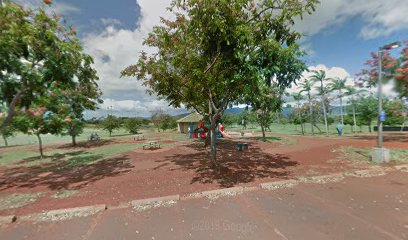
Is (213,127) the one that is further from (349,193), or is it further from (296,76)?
(349,193)

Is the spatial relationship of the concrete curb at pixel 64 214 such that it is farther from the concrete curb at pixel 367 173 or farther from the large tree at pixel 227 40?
the concrete curb at pixel 367 173

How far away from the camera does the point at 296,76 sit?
6.89 m

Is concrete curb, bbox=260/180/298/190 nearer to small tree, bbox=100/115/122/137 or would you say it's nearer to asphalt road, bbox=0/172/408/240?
asphalt road, bbox=0/172/408/240

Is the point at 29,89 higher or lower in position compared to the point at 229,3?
lower

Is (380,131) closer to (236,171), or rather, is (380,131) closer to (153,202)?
(236,171)

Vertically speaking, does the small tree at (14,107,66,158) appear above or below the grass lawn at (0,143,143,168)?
above

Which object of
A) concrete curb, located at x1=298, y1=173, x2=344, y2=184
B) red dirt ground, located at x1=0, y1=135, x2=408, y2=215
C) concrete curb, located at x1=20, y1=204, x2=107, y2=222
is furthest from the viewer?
concrete curb, located at x1=298, y1=173, x2=344, y2=184

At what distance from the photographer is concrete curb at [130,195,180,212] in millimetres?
4806

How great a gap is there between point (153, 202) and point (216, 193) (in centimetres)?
171

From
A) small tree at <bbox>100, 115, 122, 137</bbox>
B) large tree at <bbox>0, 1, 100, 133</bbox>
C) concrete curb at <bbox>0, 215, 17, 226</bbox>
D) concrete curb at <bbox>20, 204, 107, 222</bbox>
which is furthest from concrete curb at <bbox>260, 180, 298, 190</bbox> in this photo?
small tree at <bbox>100, 115, 122, 137</bbox>

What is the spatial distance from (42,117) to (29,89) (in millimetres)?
4913

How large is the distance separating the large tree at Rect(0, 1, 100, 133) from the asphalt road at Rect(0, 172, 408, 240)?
488 cm

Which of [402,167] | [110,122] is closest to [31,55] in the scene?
[402,167]

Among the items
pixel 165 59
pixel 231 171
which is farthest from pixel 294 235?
pixel 165 59
